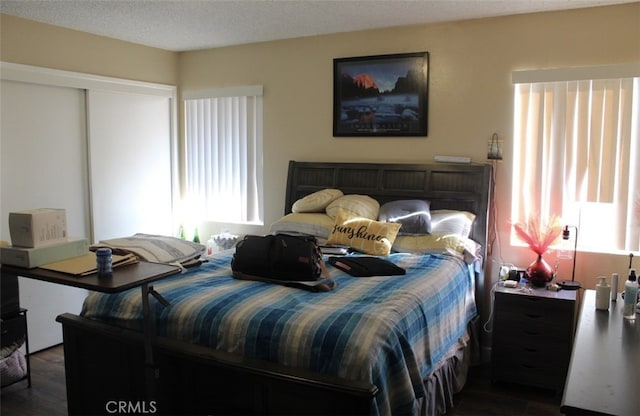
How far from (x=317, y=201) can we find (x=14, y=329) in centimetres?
217

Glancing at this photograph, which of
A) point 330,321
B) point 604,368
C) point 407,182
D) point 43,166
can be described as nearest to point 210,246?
point 43,166

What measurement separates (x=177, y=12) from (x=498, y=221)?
266 cm

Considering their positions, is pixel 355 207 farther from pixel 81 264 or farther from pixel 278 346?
pixel 81 264

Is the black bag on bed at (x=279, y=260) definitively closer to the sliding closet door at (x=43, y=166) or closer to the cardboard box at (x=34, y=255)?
the cardboard box at (x=34, y=255)

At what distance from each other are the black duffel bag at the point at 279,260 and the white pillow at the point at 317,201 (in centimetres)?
111

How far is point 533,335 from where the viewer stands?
10.8 ft

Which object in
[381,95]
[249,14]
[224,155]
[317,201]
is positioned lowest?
[317,201]

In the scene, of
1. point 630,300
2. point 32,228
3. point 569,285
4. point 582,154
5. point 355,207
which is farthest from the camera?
point 355,207

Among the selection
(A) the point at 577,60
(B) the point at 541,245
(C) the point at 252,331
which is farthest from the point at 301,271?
(A) the point at 577,60

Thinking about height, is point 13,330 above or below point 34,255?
below

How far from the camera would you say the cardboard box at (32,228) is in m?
1.98

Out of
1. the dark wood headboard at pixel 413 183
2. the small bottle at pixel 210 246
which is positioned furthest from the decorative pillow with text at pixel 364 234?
the small bottle at pixel 210 246

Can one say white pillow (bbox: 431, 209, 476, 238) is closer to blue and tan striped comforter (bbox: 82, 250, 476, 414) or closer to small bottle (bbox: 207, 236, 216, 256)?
blue and tan striped comforter (bbox: 82, 250, 476, 414)

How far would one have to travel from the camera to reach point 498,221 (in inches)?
150
